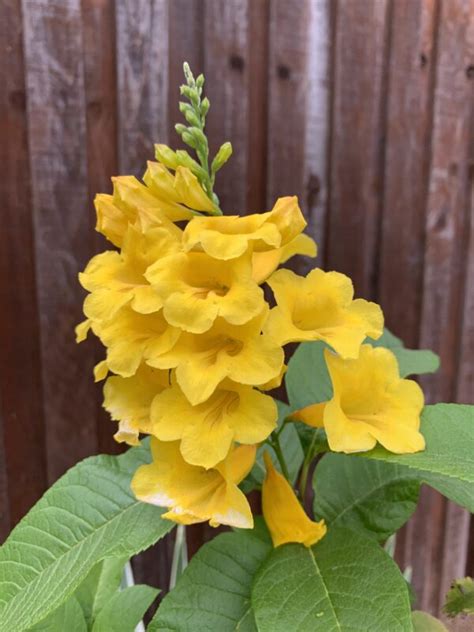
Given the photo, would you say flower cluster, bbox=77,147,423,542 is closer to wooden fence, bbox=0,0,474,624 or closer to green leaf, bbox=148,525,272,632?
green leaf, bbox=148,525,272,632

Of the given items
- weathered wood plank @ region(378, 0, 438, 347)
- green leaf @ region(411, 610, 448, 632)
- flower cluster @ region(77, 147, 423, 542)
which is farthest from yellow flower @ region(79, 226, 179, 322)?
weathered wood plank @ region(378, 0, 438, 347)

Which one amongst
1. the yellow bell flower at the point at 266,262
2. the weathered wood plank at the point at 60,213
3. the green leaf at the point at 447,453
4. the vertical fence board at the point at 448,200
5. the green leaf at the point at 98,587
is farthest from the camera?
the vertical fence board at the point at 448,200

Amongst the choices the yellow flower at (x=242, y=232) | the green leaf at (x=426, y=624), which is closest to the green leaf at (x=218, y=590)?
the green leaf at (x=426, y=624)

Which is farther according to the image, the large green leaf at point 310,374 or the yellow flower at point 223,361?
the large green leaf at point 310,374

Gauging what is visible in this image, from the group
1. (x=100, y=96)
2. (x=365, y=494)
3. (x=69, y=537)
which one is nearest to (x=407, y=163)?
(x=100, y=96)

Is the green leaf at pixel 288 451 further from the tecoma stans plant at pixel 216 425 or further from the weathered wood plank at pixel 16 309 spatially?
the weathered wood plank at pixel 16 309

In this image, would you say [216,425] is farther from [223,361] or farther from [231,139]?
[231,139]
